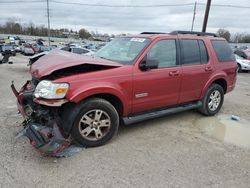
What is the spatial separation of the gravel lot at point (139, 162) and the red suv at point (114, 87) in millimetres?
305

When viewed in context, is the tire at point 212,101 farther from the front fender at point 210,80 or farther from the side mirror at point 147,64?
the side mirror at point 147,64

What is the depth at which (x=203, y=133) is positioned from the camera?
466 centimetres

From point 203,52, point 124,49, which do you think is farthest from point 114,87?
point 203,52

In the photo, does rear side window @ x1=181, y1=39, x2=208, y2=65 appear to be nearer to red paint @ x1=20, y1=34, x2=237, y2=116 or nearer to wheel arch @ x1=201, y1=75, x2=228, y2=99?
red paint @ x1=20, y1=34, x2=237, y2=116

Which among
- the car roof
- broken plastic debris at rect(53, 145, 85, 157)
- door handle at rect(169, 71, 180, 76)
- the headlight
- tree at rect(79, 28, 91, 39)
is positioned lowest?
tree at rect(79, 28, 91, 39)

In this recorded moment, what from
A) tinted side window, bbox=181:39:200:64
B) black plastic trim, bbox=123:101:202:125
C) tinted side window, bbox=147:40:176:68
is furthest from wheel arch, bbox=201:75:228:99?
tinted side window, bbox=147:40:176:68

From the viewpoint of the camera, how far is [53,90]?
11.2ft

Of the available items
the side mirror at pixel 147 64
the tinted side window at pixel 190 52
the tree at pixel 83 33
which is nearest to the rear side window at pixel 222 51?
the tinted side window at pixel 190 52

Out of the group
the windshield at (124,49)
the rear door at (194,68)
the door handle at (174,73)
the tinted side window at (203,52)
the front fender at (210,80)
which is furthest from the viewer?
the front fender at (210,80)

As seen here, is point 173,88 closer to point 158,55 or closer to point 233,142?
point 158,55

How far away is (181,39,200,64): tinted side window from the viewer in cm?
487

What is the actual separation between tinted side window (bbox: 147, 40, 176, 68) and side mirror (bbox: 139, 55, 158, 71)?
16 cm

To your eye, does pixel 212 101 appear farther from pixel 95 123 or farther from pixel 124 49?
pixel 95 123

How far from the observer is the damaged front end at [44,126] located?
130 inches
